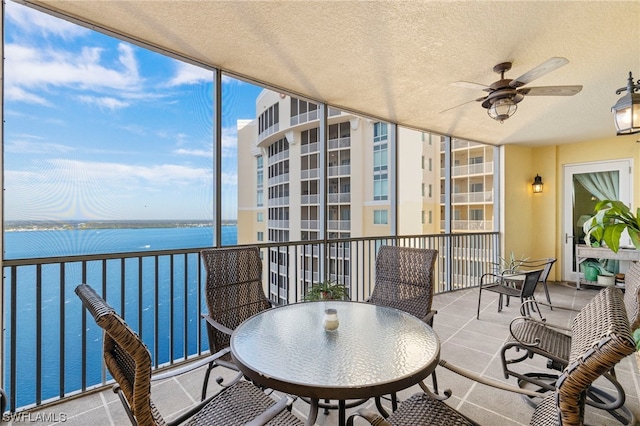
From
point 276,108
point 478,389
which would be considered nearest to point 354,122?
point 276,108

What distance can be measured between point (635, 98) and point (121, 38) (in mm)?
4297

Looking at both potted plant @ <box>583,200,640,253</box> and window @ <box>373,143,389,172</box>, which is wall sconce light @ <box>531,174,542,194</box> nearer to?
window @ <box>373,143,389,172</box>

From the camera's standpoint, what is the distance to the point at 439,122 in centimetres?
474

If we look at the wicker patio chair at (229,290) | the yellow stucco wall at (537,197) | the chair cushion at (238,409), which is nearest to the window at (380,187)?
the yellow stucco wall at (537,197)

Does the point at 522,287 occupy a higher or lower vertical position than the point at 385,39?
lower

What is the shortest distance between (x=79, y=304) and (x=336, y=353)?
2.15 meters

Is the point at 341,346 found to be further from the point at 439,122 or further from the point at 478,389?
the point at 439,122

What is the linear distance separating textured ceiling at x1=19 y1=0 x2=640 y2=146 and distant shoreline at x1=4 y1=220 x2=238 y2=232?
1.52 m

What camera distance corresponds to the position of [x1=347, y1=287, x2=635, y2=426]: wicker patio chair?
3.21 feet

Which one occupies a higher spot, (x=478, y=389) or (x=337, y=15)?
(x=337, y=15)

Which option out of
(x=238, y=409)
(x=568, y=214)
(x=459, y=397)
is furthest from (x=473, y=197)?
(x=238, y=409)

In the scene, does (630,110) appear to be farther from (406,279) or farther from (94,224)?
(94,224)

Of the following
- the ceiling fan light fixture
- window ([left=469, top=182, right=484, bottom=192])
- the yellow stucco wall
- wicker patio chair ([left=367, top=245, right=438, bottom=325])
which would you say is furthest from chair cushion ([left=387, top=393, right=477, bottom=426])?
window ([left=469, top=182, right=484, bottom=192])

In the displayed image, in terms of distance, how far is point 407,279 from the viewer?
249 centimetres
